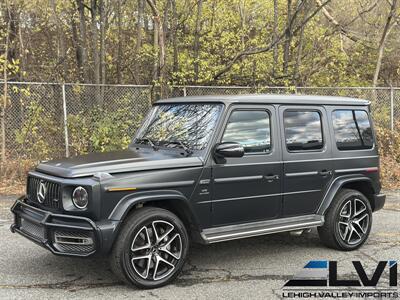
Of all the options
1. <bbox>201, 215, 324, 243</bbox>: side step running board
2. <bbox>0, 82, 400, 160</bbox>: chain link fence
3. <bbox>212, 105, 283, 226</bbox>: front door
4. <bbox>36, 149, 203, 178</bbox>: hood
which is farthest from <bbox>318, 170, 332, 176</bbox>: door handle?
<bbox>0, 82, 400, 160</bbox>: chain link fence

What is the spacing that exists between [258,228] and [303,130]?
1.36 m

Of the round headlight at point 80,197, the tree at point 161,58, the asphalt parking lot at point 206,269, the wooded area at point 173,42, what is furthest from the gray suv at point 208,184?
the wooded area at point 173,42

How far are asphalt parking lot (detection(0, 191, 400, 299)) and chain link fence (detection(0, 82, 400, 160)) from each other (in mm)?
4498

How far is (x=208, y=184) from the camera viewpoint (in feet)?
16.6

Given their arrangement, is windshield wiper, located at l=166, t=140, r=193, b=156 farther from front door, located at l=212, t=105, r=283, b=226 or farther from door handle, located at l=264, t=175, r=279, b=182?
door handle, located at l=264, t=175, r=279, b=182

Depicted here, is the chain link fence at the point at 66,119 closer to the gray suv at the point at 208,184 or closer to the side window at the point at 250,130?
the gray suv at the point at 208,184

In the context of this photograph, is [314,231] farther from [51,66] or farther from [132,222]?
[51,66]

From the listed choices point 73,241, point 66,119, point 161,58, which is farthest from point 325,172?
point 66,119

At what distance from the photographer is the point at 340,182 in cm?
606

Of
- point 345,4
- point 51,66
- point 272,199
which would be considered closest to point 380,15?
point 345,4

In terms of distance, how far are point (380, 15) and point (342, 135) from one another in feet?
50.5

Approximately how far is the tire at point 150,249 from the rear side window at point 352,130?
2.55 m

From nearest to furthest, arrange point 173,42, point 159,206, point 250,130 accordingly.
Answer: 1. point 159,206
2. point 250,130
3. point 173,42

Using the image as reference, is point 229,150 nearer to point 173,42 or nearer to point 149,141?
point 149,141
